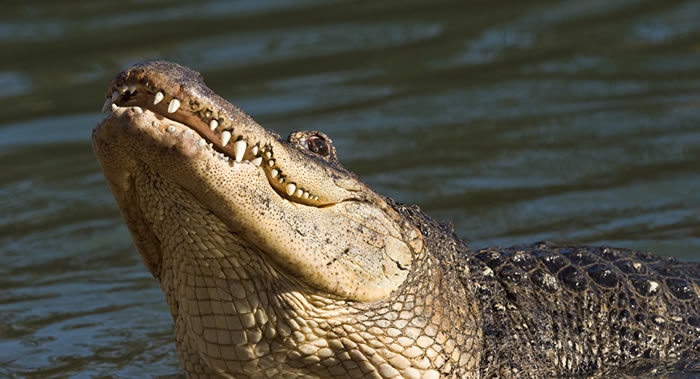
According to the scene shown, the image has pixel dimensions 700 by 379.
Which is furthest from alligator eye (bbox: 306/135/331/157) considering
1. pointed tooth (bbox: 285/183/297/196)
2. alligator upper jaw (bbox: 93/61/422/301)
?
pointed tooth (bbox: 285/183/297/196)

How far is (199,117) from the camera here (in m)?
3.11

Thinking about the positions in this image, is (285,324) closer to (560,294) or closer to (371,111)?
(560,294)

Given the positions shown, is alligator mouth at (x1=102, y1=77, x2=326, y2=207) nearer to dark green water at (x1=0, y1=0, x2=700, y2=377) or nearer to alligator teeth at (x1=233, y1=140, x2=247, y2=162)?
alligator teeth at (x1=233, y1=140, x2=247, y2=162)

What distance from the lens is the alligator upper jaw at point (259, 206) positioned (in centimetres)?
310

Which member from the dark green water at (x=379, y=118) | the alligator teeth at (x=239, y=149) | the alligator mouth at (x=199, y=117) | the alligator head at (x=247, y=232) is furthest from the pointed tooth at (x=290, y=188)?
the dark green water at (x=379, y=118)

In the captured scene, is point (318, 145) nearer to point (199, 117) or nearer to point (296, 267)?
point (296, 267)

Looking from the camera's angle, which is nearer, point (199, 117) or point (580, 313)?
point (199, 117)

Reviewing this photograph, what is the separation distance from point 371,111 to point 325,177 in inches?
222

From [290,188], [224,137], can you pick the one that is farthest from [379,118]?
[224,137]

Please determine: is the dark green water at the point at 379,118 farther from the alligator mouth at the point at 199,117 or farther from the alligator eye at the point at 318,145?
the alligator mouth at the point at 199,117

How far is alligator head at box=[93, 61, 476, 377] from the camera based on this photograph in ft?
10.2

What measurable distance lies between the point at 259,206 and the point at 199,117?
35 cm

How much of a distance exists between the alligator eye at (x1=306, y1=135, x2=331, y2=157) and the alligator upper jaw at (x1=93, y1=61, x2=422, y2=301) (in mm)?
197

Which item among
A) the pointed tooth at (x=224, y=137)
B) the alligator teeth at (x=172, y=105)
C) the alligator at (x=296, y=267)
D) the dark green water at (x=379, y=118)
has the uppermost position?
the dark green water at (x=379, y=118)
